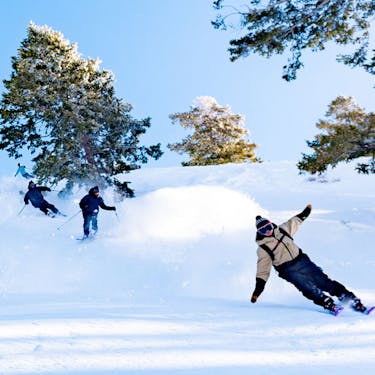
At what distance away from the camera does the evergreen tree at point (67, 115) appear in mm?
19156

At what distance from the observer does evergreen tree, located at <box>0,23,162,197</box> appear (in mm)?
19156

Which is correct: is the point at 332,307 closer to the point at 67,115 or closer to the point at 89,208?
the point at 89,208

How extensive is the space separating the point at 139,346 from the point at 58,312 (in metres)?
2.24

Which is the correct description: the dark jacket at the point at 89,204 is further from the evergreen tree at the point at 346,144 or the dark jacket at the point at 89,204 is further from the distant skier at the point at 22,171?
the distant skier at the point at 22,171

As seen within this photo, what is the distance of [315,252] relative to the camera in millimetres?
10422

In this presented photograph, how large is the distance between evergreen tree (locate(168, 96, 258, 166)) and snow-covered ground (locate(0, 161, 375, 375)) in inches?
633

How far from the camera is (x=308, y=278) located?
6.13 metres

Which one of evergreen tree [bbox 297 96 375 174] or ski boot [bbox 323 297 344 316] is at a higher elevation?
evergreen tree [bbox 297 96 375 174]

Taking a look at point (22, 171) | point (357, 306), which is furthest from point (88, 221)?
point (22, 171)

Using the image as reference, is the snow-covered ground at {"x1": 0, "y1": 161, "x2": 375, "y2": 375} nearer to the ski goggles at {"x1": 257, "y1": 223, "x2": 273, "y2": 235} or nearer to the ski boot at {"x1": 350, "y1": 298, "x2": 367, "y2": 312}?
the ski boot at {"x1": 350, "y1": 298, "x2": 367, "y2": 312}

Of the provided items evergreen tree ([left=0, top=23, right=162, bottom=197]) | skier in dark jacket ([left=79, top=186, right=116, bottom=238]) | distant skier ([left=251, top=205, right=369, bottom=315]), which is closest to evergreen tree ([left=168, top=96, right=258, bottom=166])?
evergreen tree ([left=0, top=23, right=162, bottom=197])

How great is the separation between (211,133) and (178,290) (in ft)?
95.5

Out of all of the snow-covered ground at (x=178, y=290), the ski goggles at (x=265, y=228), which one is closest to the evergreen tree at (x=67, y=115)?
the snow-covered ground at (x=178, y=290)

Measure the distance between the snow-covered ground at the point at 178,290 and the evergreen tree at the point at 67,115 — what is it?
2006 mm
